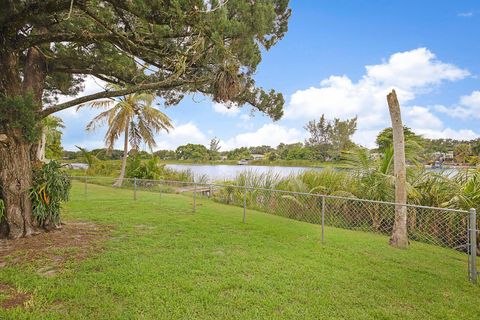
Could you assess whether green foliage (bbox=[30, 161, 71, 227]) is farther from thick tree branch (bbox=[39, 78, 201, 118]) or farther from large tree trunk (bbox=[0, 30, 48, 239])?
thick tree branch (bbox=[39, 78, 201, 118])

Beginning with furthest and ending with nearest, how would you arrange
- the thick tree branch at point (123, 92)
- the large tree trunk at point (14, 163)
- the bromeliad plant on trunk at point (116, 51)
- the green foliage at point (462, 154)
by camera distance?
the green foliage at point (462, 154), the thick tree branch at point (123, 92), the large tree trunk at point (14, 163), the bromeliad plant on trunk at point (116, 51)

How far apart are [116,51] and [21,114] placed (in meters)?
2.19

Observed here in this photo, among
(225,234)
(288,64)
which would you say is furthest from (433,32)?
(225,234)

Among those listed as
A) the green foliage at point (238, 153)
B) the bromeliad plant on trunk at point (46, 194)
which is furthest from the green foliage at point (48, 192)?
the green foliage at point (238, 153)

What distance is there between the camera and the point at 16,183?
4.50 metres

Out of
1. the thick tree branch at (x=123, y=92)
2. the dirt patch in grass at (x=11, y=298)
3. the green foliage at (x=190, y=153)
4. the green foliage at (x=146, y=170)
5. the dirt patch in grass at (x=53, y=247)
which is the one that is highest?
the green foliage at (x=190, y=153)

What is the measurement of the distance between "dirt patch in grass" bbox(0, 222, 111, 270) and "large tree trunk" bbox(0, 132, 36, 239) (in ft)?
0.76

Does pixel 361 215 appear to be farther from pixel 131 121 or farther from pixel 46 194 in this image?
pixel 131 121

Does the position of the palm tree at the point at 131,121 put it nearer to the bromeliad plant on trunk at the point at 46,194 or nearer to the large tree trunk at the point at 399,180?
the bromeliad plant on trunk at the point at 46,194

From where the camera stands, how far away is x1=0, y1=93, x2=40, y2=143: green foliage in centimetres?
398

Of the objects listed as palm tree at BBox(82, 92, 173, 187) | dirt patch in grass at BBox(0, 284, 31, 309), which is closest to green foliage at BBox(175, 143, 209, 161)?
palm tree at BBox(82, 92, 173, 187)

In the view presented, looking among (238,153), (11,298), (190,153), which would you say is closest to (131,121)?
(11,298)

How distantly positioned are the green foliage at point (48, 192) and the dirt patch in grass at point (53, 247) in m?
0.32

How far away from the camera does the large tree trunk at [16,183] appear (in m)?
4.39
